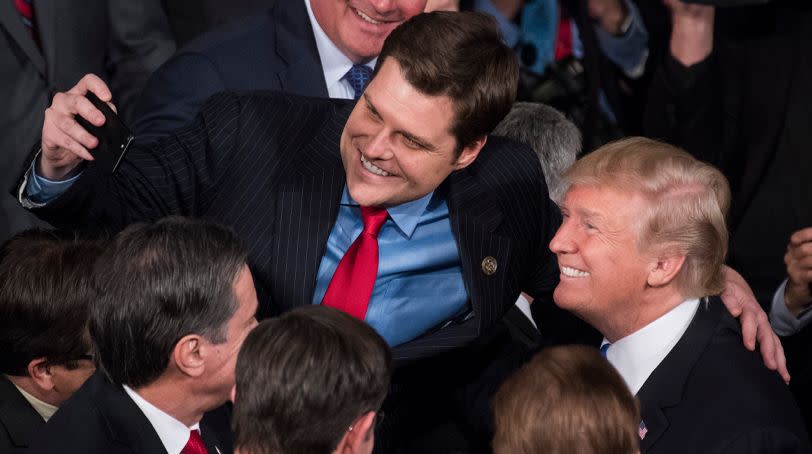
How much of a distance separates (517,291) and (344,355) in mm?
1084

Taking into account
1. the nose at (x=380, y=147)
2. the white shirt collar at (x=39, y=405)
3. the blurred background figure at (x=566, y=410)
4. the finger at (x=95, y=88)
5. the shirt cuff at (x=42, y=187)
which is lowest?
the white shirt collar at (x=39, y=405)

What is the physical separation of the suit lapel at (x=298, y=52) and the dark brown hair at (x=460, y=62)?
0.68m

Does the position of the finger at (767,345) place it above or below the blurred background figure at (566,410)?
below

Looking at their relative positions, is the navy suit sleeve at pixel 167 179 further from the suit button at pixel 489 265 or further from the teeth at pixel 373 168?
the suit button at pixel 489 265

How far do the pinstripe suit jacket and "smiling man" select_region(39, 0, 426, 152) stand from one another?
1.25 ft

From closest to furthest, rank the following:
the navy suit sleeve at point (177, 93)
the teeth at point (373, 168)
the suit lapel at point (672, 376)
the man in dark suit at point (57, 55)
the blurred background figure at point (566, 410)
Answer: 1. the blurred background figure at point (566, 410)
2. the suit lapel at point (672, 376)
3. the teeth at point (373, 168)
4. the navy suit sleeve at point (177, 93)
5. the man in dark suit at point (57, 55)

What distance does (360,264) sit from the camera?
9.66 feet

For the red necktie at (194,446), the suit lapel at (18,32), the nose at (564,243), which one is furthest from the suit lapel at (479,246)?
the suit lapel at (18,32)

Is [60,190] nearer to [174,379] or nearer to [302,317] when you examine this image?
[174,379]

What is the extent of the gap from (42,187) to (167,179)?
0.30m

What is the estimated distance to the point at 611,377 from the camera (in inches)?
90.9

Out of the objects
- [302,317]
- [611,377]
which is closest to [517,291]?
[611,377]

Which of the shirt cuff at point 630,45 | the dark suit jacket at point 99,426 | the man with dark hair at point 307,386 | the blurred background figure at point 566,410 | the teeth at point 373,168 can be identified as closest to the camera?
the man with dark hair at point 307,386

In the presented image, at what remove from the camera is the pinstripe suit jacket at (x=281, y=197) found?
283 centimetres
